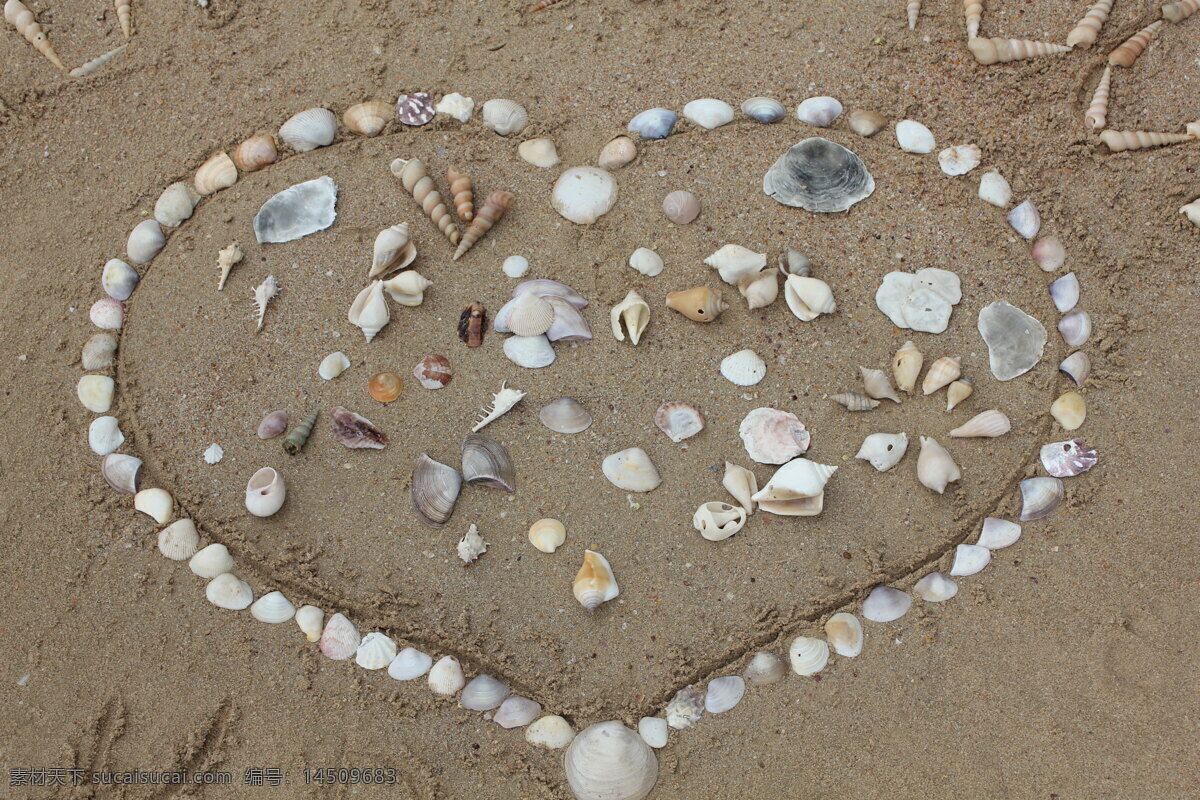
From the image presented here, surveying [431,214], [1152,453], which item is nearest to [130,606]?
[431,214]

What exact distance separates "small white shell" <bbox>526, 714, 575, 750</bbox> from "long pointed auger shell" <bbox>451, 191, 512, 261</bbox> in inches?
76.2

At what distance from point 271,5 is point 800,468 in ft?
10.9

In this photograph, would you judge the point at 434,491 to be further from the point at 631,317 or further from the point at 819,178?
the point at 819,178

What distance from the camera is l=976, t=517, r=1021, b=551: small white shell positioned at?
3.07 m

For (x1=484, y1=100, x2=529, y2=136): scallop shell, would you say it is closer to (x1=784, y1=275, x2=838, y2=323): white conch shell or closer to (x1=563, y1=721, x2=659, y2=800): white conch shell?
(x1=784, y1=275, x2=838, y2=323): white conch shell

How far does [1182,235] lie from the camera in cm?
337

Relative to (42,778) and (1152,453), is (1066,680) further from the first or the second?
(42,778)

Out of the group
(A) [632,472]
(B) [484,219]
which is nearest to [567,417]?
(A) [632,472]

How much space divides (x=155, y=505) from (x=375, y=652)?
108 cm

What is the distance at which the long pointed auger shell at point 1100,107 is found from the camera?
347 cm

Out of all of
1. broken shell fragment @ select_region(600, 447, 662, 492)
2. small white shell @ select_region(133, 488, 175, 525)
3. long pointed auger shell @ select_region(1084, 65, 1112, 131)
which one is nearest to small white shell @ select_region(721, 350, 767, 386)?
broken shell fragment @ select_region(600, 447, 662, 492)

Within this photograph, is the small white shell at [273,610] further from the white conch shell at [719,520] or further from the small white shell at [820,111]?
the small white shell at [820,111]

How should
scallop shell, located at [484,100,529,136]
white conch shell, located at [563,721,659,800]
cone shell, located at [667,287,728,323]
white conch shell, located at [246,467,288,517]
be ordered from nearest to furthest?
white conch shell, located at [563,721,659,800], white conch shell, located at [246,467,288,517], cone shell, located at [667,287,728,323], scallop shell, located at [484,100,529,136]

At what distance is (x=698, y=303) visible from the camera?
3260 mm
